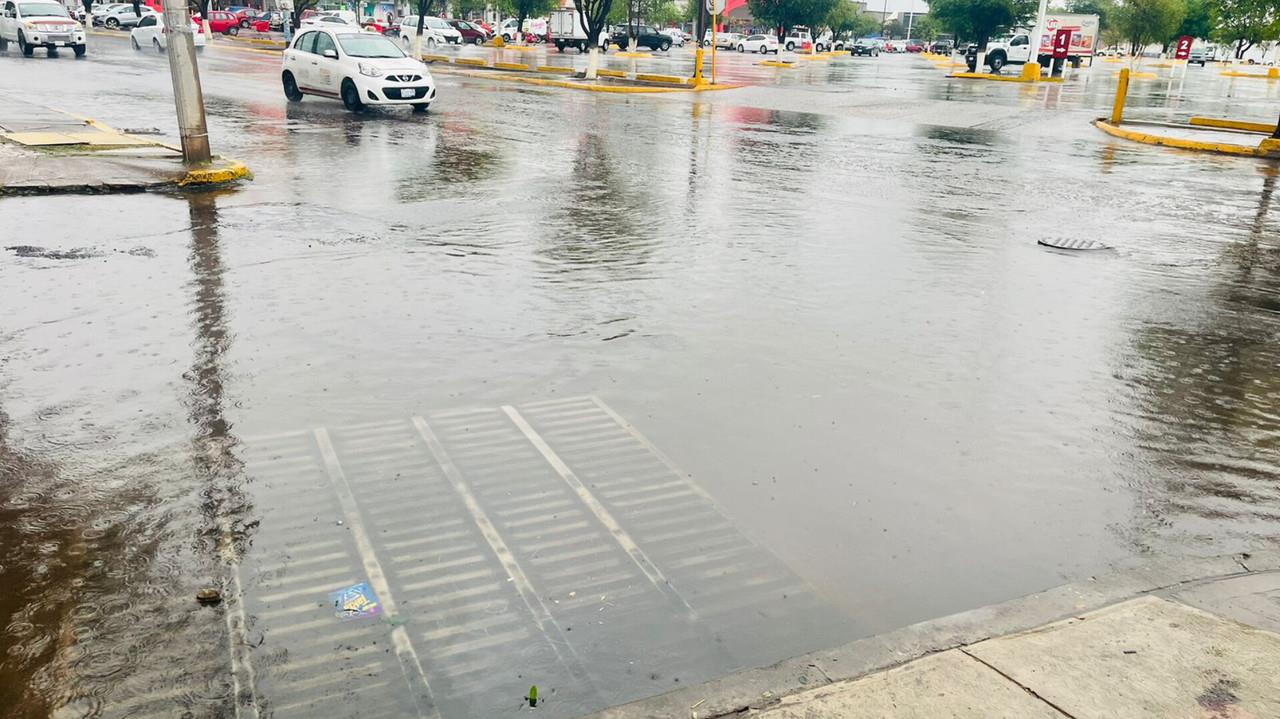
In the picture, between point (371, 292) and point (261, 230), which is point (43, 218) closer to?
point (261, 230)

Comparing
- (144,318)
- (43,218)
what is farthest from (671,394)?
(43,218)

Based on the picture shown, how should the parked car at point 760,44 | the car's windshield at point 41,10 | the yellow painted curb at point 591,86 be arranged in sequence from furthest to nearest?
the parked car at point 760,44 < the car's windshield at point 41,10 < the yellow painted curb at point 591,86

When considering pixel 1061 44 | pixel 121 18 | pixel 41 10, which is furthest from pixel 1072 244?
pixel 121 18

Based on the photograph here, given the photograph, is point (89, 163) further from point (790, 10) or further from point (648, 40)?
point (790, 10)

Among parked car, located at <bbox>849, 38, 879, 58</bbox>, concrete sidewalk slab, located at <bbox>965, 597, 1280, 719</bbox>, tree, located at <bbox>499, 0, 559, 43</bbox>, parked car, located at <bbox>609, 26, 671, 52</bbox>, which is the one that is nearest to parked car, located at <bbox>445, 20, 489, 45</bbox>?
tree, located at <bbox>499, 0, 559, 43</bbox>

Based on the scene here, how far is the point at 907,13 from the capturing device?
160 m

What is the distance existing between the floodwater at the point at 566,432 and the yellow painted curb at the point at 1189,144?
9541 millimetres

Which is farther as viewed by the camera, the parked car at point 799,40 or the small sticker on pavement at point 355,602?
the parked car at point 799,40

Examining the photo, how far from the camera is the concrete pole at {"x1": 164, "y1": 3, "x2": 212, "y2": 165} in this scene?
11953 millimetres

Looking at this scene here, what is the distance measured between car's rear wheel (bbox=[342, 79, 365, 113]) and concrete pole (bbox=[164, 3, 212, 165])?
871cm

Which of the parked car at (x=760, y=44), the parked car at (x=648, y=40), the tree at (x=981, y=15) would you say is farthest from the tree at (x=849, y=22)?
the tree at (x=981, y=15)

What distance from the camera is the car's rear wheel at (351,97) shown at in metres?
21.2

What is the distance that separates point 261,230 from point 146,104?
14.2 meters

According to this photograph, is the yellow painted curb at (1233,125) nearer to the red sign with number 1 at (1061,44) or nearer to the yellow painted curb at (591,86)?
the yellow painted curb at (591,86)
